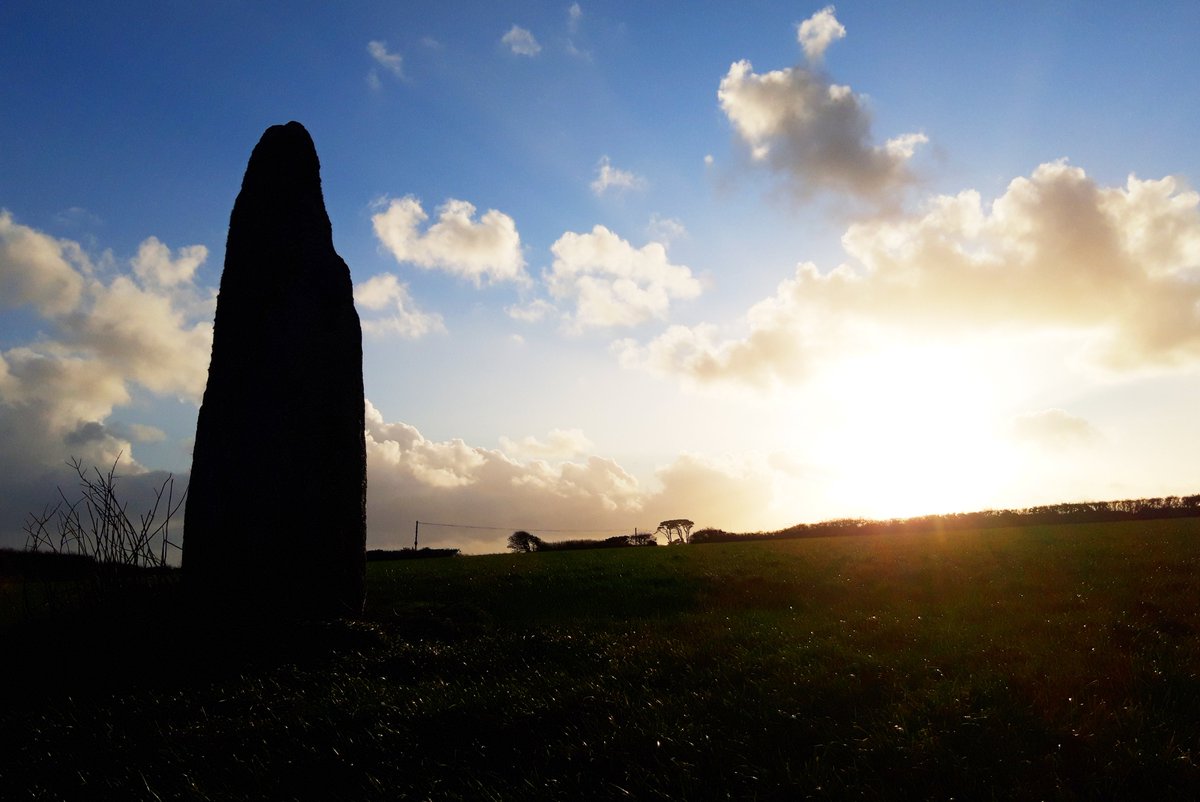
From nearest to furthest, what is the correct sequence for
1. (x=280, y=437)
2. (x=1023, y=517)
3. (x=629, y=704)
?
(x=629, y=704)
(x=280, y=437)
(x=1023, y=517)

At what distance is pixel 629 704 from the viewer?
6.54m

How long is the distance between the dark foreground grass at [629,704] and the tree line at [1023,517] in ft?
82.6

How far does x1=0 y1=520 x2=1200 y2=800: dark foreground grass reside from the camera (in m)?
5.18

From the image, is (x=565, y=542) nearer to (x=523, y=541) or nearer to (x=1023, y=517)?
(x=523, y=541)

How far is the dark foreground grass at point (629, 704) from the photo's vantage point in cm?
518

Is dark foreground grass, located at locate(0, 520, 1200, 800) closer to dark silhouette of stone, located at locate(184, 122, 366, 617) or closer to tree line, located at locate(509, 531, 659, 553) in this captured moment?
dark silhouette of stone, located at locate(184, 122, 366, 617)

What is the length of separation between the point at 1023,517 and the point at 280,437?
38.4m

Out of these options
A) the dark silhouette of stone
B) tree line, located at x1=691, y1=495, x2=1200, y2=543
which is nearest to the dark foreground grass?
the dark silhouette of stone

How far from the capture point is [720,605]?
15.2m

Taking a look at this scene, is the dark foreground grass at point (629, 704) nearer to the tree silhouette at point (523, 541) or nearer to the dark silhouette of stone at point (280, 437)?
the dark silhouette of stone at point (280, 437)

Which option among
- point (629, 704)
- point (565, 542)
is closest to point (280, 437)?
point (629, 704)

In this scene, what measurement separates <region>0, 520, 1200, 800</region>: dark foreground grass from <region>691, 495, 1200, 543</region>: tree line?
82.6 ft

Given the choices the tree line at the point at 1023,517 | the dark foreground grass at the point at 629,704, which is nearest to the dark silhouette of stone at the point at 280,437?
the dark foreground grass at the point at 629,704

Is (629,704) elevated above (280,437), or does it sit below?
below
